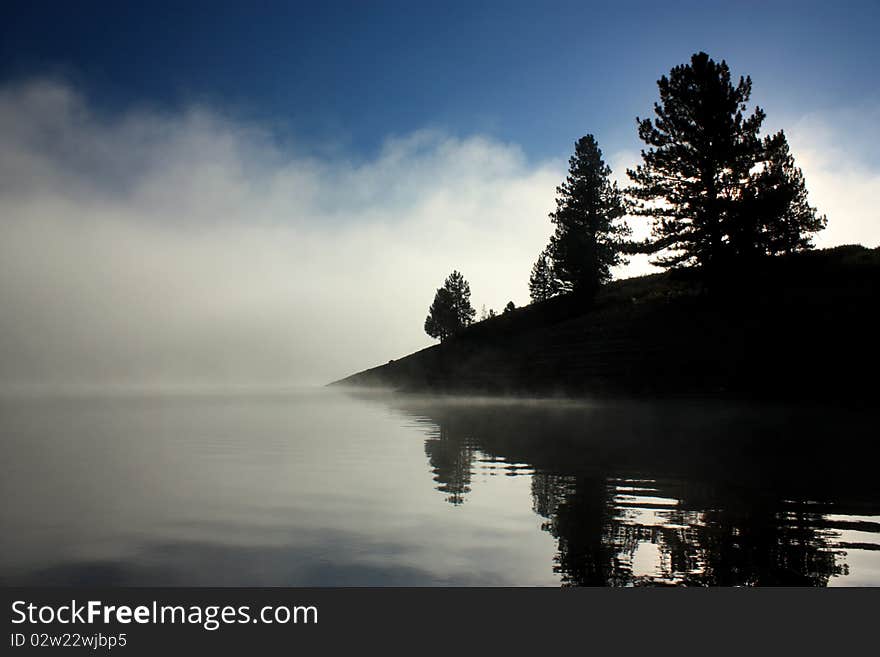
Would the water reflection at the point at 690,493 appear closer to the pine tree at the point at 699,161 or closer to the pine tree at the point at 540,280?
the pine tree at the point at 699,161

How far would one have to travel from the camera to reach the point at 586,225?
172ft

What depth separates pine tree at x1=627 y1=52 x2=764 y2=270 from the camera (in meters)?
31.8

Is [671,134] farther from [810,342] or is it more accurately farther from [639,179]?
[810,342]

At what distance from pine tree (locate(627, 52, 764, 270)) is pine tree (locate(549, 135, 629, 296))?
57.0 ft

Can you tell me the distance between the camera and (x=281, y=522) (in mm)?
6258

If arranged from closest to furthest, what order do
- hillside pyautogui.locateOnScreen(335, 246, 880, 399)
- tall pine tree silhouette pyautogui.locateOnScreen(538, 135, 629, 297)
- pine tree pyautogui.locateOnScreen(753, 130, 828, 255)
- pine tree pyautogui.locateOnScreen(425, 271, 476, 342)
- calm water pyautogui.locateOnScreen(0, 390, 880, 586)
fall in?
calm water pyautogui.locateOnScreen(0, 390, 880, 586) < hillside pyautogui.locateOnScreen(335, 246, 880, 399) < pine tree pyautogui.locateOnScreen(753, 130, 828, 255) < tall pine tree silhouette pyautogui.locateOnScreen(538, 135, 629, 297) < pine tree pyautogui.locateOnScreen(425, 271, 476, 342)

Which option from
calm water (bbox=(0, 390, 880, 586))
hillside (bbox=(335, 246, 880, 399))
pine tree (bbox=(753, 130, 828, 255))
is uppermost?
pine tree (bbox=(753, 130, 828, 255))

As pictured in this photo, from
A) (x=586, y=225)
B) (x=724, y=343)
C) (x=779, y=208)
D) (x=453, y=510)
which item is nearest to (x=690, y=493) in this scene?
(x=453, y=510)

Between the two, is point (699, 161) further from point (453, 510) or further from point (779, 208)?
point (453, 510)

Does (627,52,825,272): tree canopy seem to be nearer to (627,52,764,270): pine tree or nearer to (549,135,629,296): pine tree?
(627,52,764,270): pine tree

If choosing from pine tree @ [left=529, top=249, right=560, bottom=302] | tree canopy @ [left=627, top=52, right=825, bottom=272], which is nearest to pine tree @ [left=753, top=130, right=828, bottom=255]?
tree canopy @ [left=627, top=52, right=825, bottom=272]

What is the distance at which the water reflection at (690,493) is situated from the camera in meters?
4.68

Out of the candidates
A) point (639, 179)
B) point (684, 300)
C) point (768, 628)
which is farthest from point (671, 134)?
point (768, 628)

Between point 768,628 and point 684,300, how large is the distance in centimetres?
3252
